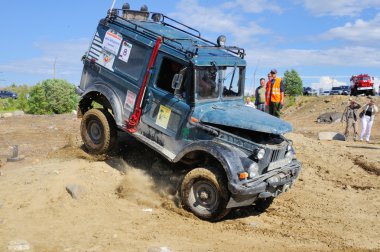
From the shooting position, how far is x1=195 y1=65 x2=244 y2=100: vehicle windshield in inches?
284

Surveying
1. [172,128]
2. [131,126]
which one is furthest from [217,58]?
[131,126]

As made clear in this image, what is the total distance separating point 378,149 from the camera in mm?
13367

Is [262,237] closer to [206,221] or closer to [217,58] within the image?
[206,221]

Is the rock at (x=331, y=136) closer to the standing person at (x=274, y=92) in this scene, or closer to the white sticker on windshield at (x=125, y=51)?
the standing person at (x=274, y=92)

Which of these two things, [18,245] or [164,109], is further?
[164,109]

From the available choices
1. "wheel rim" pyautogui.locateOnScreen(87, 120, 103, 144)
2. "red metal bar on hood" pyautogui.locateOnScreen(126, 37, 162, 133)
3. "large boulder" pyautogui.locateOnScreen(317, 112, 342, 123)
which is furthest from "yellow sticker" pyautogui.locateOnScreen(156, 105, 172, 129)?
"large boulder" pyautogui.locateOnScreen(317, 112, 342, 123)

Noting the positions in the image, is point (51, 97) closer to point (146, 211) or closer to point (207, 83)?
point (207, 83)

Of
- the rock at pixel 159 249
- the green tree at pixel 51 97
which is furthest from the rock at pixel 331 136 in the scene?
the green tree at pixel 51 97

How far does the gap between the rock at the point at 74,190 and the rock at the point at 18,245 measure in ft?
5.42

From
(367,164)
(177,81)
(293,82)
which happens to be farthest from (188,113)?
(293,82)

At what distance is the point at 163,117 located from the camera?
7.55 metres

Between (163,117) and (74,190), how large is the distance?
1.90 meters

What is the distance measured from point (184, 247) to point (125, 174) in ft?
9.43

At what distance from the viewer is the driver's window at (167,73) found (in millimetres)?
7504
